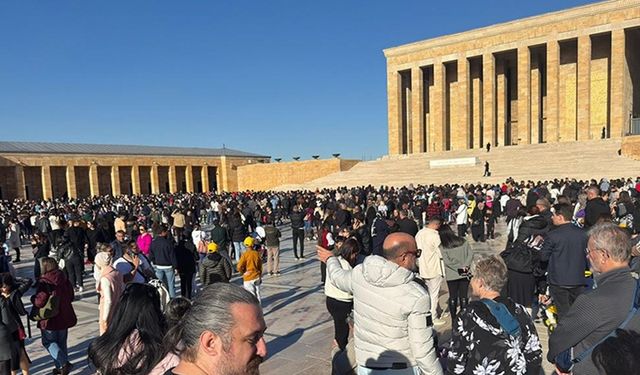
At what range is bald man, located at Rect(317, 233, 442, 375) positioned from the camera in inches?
100

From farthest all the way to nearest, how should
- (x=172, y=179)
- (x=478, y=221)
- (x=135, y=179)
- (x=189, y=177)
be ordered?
(x=189, y=177)
(x=172, y=179)
(x=135, y=179)
(x=478, y=221)

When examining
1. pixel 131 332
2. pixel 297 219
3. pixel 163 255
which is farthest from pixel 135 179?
pixel 131 332

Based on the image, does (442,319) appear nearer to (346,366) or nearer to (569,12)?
(346,366)

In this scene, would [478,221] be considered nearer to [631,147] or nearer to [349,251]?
[349,251]

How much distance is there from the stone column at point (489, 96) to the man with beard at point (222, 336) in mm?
41795

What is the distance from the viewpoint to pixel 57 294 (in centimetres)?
473

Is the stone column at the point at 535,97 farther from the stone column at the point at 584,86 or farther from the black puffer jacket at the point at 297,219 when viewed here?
the black puffer jacket at the point at 297,219

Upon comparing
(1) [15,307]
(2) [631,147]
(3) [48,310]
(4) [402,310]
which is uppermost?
(2) [631,147]

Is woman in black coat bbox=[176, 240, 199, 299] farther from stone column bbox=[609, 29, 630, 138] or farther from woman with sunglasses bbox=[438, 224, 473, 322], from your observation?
stone column bbox=[609, 29, 630, 138]

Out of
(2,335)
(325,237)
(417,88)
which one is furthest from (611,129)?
(2,335)

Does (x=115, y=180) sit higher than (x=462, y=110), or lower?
lower

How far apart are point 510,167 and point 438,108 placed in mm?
14952

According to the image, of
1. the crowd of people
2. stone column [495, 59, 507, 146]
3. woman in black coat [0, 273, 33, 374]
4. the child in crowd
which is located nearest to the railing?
stone column [495, 59, 507, 146]

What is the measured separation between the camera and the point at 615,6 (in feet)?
106
